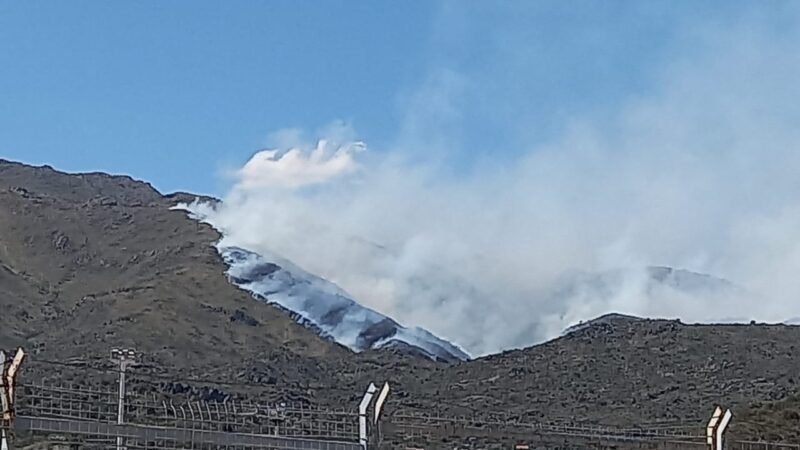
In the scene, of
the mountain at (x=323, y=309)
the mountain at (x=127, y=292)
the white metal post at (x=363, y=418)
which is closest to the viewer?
the white metal post at (x=363, y=418)

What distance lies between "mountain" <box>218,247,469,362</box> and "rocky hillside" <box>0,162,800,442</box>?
16.2ft

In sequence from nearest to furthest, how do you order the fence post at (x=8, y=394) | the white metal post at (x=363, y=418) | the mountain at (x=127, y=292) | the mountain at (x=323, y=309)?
the fence post at (x=8, y=394), the white metal post at (x=363, y=418), the mountain at (x=127, y=292), the mountain at (x=323, y=309)

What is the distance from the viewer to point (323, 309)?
159m

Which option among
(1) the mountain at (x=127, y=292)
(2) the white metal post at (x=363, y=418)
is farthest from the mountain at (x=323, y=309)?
(2) the white metal post at (x=363, y=418)

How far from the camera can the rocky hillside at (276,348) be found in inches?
2542

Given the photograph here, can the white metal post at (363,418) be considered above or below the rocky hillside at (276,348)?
below

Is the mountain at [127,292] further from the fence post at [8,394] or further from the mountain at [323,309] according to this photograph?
the fence post at [8,394]

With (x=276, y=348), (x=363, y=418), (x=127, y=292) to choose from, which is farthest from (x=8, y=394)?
(x=127, y=292)

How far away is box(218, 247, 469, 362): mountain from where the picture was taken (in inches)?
5787

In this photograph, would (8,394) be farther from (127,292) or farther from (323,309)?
(323,309)

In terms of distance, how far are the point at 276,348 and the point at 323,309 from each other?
1814 inches

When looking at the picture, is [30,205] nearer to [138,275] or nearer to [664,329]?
[138,275]

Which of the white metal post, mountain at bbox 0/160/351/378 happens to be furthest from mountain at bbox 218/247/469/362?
the white metal post

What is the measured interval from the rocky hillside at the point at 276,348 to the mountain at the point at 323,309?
16.2ft
